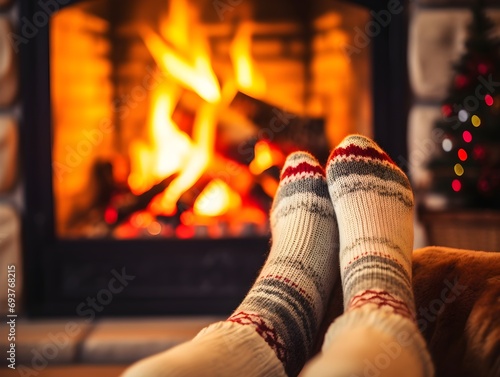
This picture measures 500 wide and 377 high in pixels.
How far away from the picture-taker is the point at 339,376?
602 millimetres

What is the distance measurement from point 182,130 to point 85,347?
1.96 ft

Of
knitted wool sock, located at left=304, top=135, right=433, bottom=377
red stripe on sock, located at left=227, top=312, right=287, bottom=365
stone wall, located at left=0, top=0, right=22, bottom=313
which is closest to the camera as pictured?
knitted wool sock, located at left=304, top=135, right=433, bottom=377

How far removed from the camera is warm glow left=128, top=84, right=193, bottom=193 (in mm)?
1943

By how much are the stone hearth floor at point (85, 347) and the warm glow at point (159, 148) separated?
1.27 feet

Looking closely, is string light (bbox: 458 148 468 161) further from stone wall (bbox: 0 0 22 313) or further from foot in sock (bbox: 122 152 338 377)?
stone wall (bbox: 0 0 22 313)

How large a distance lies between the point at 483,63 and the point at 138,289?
101cm

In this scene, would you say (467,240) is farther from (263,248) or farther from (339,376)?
(339,376)

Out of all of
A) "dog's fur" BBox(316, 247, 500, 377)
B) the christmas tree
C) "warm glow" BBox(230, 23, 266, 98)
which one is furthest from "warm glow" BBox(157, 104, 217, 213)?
"dog's fur" BBox(316, 247, 500, 377)

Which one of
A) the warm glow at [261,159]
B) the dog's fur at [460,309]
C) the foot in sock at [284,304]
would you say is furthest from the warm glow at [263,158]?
the dog's fur at [460,309]

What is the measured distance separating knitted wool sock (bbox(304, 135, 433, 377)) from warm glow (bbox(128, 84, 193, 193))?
75cm

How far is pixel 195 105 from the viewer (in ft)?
6.36

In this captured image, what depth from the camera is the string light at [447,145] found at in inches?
69.2

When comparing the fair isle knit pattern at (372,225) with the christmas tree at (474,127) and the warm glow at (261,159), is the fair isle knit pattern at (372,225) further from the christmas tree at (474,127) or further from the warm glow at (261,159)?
the warm glow at (261,159)

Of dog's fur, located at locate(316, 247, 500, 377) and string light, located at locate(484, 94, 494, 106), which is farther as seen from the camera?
string light, located at locate(484, 94, 494, 106)
